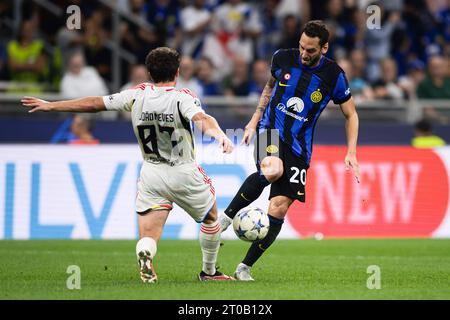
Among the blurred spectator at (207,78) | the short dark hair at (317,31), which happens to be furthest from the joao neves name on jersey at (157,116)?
the blurred spectator at (207,78)

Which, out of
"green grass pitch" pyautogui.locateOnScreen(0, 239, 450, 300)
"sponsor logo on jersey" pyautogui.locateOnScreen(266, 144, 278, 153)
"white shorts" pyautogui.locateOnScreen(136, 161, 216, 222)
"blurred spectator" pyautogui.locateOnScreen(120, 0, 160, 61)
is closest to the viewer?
"green grass pitch" pyautogui.locateOnScreen(0, 239, 450, 300)

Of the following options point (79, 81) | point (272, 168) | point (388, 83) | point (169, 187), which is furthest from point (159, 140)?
point (388, 83)

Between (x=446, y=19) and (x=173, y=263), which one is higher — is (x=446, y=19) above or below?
above

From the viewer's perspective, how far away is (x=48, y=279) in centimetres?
941

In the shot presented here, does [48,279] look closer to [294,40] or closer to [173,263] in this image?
[173,263]

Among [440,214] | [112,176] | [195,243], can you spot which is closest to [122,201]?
[112,176]

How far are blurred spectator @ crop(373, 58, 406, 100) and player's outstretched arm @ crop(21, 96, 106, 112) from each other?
1050cm

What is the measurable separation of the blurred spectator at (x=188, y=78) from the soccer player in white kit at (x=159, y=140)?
8.41 metres

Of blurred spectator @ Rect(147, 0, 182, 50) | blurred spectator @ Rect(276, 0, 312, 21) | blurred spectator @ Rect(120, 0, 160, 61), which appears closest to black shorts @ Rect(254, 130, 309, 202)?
blurred spectator @ Rect(120, 0, 160, 61)

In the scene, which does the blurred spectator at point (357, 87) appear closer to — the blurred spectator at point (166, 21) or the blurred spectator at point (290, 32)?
the blurred spectator at point (290, 32)

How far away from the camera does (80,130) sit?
1658cm

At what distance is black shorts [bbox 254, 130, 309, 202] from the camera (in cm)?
953

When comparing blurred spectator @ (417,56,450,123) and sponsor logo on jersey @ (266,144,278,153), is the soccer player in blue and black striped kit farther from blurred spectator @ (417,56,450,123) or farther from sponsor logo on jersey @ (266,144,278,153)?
blurred spectator @ (417,56,450,123)

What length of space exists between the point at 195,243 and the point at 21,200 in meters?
2.69
